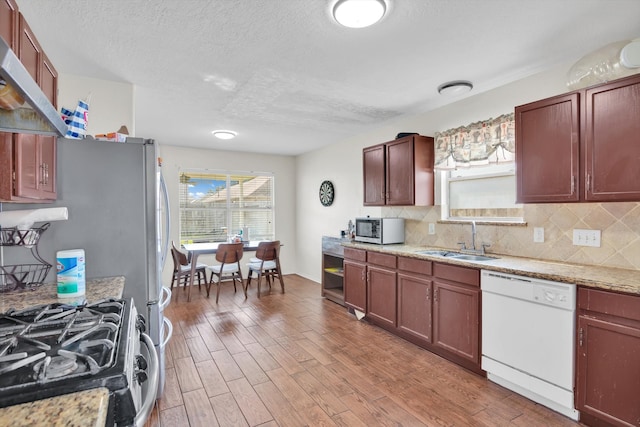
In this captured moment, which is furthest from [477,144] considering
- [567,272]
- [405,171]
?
[567,272]

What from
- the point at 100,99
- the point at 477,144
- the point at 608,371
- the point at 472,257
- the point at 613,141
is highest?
the point at 100,99

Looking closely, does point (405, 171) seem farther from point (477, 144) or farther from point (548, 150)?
point (548, 150)

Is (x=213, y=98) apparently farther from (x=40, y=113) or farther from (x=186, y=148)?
(x=186, y=148)

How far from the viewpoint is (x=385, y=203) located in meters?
3.76

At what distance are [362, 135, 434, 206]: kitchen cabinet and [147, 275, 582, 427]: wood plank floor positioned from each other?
148cm

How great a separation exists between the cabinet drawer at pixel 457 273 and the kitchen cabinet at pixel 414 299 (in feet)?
0.32

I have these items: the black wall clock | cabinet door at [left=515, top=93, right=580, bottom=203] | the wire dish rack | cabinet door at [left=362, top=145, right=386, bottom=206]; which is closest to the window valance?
cabinet door at [left=515, top=93, right=580, bottom=203]

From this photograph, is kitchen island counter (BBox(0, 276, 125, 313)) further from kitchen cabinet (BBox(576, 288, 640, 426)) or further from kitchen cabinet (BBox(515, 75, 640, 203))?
kitchen cabinet (BBox(515, 75, 640, 203))

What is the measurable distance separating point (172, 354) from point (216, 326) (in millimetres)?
716

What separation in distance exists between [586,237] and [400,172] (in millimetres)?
1719

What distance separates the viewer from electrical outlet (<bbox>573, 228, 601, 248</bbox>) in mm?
2273

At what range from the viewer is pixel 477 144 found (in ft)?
9.83

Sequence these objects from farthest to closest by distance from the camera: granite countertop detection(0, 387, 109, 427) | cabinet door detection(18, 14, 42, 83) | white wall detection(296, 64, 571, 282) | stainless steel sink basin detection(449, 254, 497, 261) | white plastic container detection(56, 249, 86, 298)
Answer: stainless steel sink basin detection(449, 254, 497, 261) < white wall detection(296, 64, 571, 282) < white plastic container detection(56, 249, 86, 298) < cabinet door detection(18, 14, 42, 83) < granite countertop detection(0, 387, 109, 427)

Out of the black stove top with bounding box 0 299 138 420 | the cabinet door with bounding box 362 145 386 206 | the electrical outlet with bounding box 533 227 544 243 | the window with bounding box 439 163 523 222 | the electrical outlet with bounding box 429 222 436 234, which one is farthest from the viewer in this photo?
the cabinet door with bounding box 362 145 386 206
